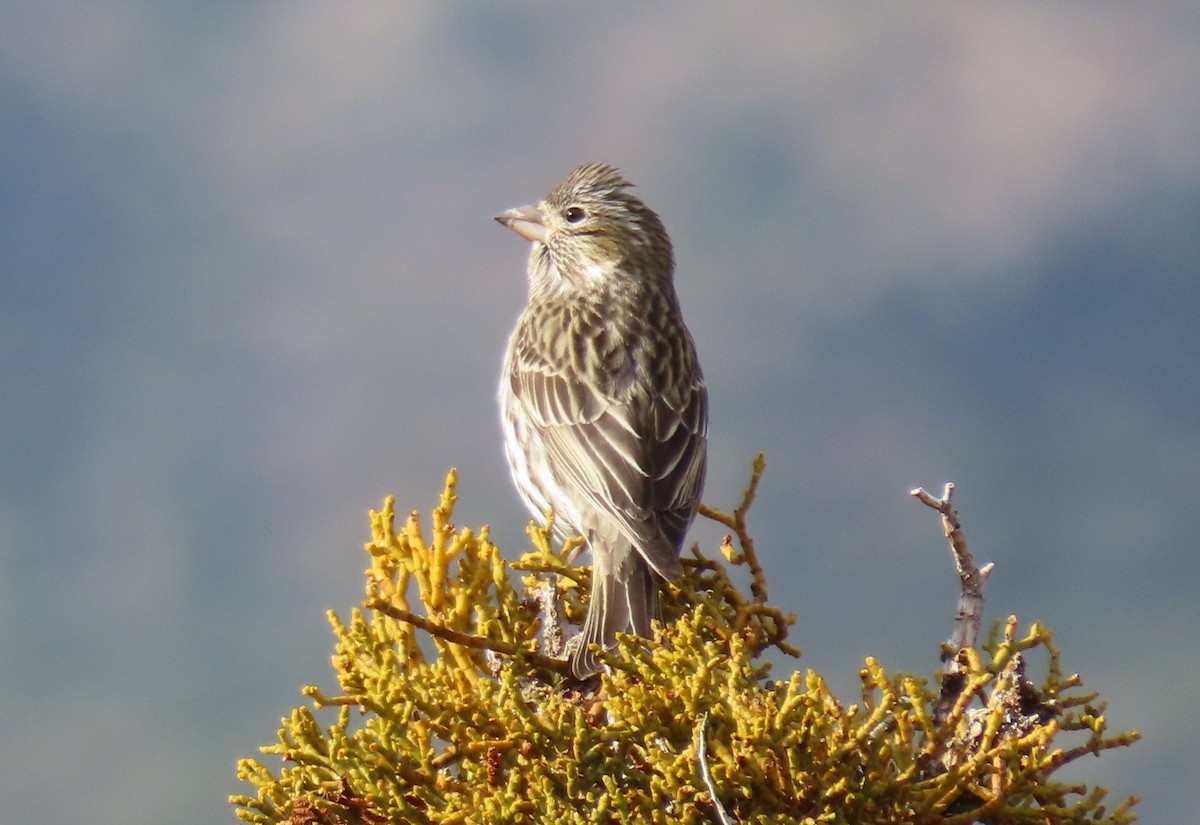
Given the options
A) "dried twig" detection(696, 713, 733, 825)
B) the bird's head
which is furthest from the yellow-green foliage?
the bird's head

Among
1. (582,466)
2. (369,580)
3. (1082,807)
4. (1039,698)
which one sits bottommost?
(1082,807)

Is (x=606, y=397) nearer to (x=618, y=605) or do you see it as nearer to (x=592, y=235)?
(x=618, y=605)

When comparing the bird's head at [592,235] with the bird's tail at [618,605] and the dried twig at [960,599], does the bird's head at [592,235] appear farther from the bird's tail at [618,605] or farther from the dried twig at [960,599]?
the dried twig at [960,599]

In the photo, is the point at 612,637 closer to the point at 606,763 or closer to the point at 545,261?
the point at 606,763

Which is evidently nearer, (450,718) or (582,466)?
(450,718)

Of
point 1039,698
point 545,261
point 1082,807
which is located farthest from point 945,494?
point 545,261

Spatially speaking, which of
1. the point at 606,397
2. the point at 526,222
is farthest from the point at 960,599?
the point at 526,222
